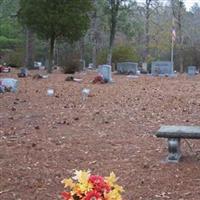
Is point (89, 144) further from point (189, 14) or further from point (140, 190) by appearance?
point (189, 14)

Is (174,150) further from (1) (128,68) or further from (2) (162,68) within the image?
(1) (128,68)


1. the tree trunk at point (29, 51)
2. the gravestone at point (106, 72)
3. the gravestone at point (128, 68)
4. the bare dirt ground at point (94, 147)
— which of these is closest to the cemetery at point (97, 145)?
the bare dirt ground at point (94, 147)

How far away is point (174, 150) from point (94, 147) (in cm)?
144

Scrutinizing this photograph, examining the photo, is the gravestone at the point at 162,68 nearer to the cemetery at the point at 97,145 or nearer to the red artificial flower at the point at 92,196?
the cemetery at the point at 97,145

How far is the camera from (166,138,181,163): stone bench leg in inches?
270

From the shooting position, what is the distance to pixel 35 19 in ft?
99.9

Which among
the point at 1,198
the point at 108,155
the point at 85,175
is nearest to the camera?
the point at 85,175

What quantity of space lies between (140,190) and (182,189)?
457 millimetres

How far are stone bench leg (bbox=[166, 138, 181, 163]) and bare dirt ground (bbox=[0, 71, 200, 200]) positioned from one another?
13cm

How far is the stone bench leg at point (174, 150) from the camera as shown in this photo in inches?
270

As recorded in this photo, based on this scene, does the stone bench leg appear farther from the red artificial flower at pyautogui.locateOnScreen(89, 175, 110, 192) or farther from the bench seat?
the red artificial flower at pyautogui.locateOnScreen(89, 175, 110, 192)

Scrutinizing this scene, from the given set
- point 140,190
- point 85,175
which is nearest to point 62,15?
point 140,190

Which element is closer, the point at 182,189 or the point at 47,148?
the point at 182,189

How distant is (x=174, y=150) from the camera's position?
6879 mm
